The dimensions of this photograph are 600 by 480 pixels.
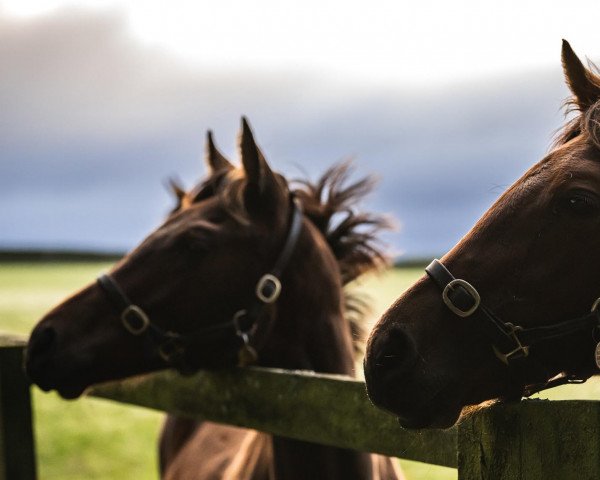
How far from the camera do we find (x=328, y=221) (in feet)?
12.0

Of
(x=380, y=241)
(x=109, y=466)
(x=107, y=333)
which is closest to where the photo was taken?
(x=107, y=333)

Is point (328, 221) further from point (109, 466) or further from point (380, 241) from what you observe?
point (109, 466)

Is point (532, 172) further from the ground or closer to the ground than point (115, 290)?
further from the ground

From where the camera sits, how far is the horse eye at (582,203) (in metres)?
1.77

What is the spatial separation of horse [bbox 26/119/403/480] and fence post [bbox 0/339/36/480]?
45 cm

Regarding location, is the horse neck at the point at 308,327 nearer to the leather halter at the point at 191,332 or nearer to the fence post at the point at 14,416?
the leather halter at the point at 191,332

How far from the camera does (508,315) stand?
1811 millimetres

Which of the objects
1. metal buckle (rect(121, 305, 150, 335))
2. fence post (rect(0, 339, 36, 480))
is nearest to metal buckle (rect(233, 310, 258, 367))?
metal buckle (rect(121, 305, 150, 335))

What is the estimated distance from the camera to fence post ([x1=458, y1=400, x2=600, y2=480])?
1.42 meters

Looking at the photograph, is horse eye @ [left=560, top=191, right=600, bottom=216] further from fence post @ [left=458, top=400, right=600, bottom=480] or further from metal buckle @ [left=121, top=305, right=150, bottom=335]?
metal buckle @ [left=121, top=305, right=150, bottom=335]

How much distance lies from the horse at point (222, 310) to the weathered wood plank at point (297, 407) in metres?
0.13

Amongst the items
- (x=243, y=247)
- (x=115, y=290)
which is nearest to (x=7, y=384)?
(x=115, y=290)

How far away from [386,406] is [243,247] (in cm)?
152

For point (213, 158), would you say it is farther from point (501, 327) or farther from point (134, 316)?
point (501, 327)
